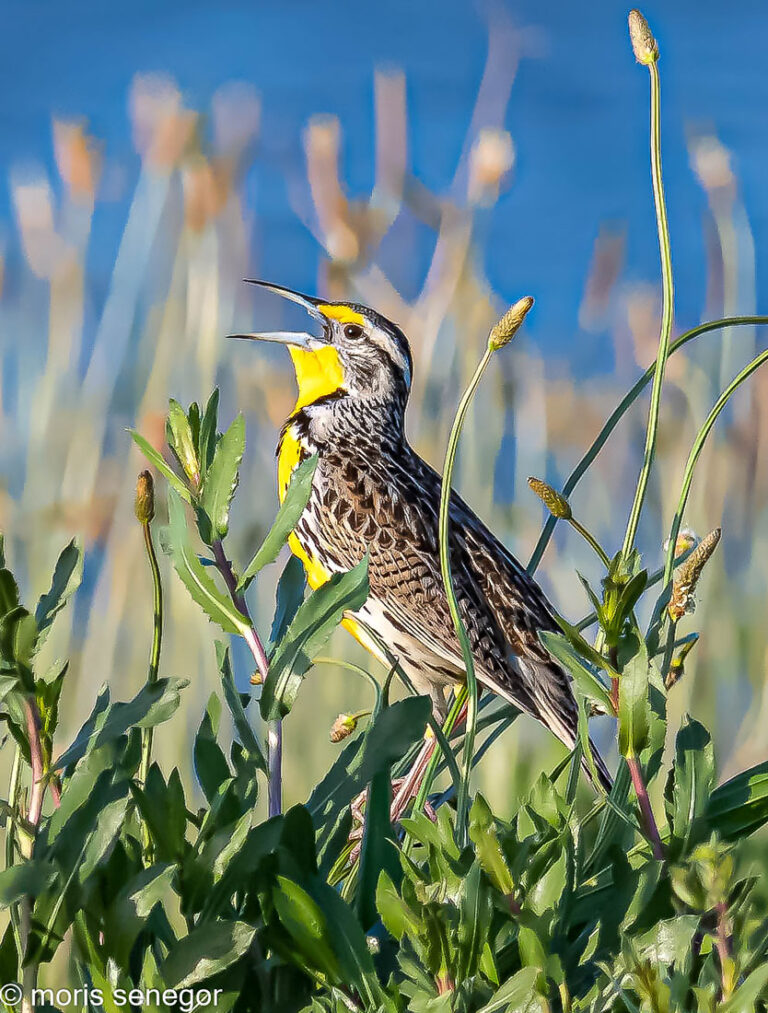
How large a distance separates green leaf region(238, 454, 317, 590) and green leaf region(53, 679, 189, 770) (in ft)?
0.15

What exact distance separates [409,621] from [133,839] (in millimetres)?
1092

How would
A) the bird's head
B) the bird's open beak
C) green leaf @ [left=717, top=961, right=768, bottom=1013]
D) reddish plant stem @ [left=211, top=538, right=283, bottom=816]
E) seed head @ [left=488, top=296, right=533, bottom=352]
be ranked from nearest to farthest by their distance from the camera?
green leaf @ [left=717, top=961, right=768, bottom=1013]
reddish plant stem @ [left=211, top=538, right=283, bottom=816]
seed head @ [left=488, top=296, right=533, bottom=352]
the bird's open beak
the bird's head

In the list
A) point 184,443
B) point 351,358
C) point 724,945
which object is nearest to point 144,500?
point 184,443

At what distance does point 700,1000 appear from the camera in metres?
0.40

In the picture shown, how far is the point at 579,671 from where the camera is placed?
1.54ft

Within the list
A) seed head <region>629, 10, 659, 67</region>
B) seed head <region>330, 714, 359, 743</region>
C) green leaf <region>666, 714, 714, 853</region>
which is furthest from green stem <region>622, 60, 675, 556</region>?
seed head <region>330, 714, 359, 743</region>

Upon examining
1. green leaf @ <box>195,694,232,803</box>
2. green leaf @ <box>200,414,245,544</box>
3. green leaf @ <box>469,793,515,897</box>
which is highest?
green leaf @ <box>200,414,245,544</box>

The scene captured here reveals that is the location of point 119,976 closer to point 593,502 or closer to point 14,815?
point 14,815

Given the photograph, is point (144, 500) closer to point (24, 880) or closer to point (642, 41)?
point (24, 880)

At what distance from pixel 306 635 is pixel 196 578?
0.05 meters

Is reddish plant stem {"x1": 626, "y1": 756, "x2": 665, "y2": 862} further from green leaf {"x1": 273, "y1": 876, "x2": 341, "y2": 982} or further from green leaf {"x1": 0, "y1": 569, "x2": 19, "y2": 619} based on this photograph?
green leaf {"x1": 0, "y1": 569, "x2": 19, "y2": 619}

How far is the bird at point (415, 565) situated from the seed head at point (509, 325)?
2.71 ft

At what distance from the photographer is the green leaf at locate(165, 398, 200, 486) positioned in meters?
0.54

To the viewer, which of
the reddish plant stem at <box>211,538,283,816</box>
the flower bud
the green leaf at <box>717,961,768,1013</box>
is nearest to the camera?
the green leaf at <box>717,961,768,1013</box>
